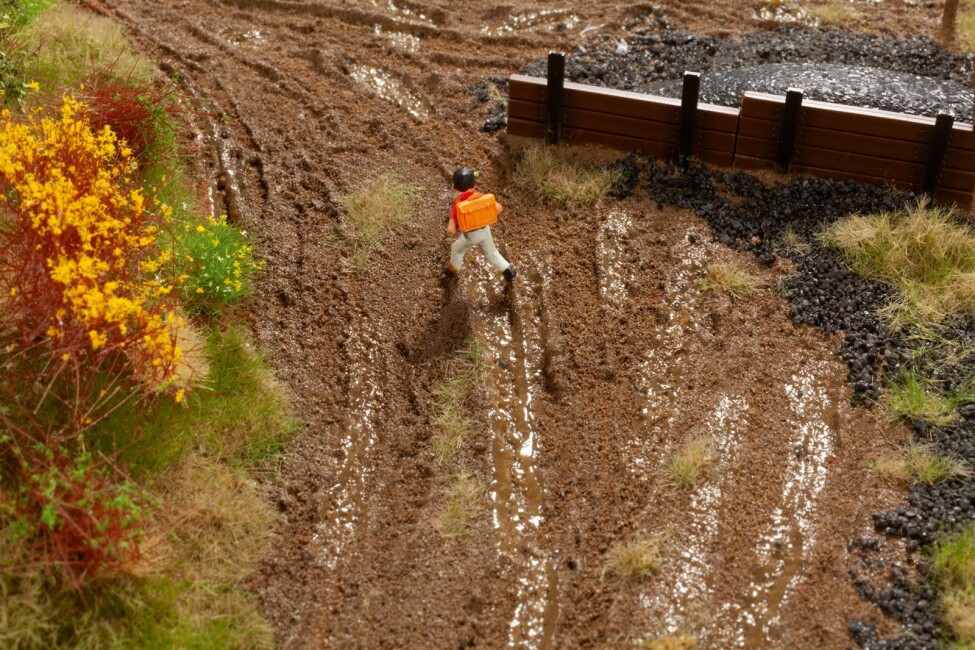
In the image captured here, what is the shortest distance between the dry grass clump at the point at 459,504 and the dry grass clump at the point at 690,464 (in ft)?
4.64

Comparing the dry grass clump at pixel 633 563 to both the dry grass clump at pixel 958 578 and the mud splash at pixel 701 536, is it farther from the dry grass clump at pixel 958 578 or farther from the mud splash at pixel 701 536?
the dry grass clump at pixel 958 578

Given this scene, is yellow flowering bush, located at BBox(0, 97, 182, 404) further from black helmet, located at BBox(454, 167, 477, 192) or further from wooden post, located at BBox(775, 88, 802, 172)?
wooden post, located at BBox(775, 88, 802, 172)

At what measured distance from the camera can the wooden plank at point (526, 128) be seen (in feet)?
32.0

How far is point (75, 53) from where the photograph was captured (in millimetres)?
9914

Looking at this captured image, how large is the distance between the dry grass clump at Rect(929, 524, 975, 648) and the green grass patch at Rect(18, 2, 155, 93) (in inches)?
344

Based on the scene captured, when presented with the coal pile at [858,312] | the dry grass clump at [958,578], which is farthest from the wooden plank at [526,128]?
the dry grass clump at [958,578]

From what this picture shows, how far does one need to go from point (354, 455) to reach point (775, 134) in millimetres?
5290

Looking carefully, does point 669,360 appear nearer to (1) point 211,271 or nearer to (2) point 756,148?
(2) point 756,148

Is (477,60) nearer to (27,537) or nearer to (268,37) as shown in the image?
(268,37)

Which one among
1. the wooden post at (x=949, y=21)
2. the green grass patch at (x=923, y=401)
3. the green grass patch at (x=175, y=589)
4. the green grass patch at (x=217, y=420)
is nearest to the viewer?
the green grass patch at (x=175, y=589)

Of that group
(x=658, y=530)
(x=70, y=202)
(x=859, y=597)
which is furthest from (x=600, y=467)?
(x=70, y=202)

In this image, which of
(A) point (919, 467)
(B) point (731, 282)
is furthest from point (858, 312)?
(A) point (919, 467)

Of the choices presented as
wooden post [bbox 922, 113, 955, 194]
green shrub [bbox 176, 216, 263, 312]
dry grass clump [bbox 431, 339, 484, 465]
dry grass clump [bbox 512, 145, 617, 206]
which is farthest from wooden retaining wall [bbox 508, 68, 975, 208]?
green shrub [bbox 176, 216, 263, 312]

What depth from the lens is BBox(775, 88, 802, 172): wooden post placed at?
348 inches
